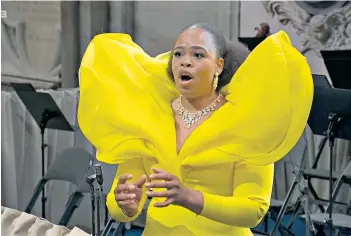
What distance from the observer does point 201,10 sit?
203 inches

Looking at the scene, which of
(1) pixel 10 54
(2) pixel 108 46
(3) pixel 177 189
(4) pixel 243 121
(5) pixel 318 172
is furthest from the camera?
(1) pixel 10 54

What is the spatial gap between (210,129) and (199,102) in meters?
0.07

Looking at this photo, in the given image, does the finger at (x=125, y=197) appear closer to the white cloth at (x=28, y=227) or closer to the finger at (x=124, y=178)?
the finger at (x=124, y=178)

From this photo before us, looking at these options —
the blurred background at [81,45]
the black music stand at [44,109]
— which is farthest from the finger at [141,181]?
the black music stand at [44,109]

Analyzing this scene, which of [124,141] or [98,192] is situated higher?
[124,141]

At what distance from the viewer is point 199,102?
→ 1.30 meters

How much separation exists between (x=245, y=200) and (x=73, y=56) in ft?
13.9

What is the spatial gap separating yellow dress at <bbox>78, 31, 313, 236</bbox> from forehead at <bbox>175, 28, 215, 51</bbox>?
90 mm

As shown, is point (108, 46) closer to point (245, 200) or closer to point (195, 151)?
point (195, 151)

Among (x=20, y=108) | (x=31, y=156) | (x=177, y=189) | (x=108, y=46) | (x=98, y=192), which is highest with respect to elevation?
(x=108, y=46)

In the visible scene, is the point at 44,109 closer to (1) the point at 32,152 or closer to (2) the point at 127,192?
(1) the point at 32,152

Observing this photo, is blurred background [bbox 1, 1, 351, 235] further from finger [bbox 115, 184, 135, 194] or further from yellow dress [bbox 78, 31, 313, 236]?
finger [bbox 115, 184, 135, 194]

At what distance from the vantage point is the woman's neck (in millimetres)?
1302

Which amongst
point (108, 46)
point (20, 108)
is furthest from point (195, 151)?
point (20, 108)
